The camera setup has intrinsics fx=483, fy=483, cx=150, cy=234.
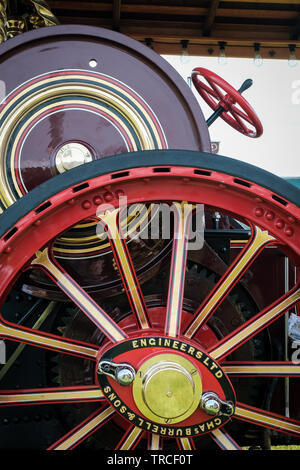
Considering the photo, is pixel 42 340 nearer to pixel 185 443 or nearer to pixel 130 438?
pixel 130 438

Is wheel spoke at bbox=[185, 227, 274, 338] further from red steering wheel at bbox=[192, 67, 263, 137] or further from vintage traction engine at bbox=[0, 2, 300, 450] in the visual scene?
red steering wheel at bbox=[192, 67, 263, 137]

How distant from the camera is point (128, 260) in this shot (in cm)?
126

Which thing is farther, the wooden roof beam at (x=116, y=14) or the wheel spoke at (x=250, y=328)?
the wooden roof beam at (x=116, y=14)

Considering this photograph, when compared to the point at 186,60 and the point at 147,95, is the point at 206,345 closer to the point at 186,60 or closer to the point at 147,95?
the point at 147,95

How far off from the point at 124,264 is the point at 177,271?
139 mm

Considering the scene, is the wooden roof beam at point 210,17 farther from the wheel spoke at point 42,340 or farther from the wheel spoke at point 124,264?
the wheel spoke at point 42,340

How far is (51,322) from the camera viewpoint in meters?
1.66

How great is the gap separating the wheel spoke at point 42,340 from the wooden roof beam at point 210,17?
1.53 metres

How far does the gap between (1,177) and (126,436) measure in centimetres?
83

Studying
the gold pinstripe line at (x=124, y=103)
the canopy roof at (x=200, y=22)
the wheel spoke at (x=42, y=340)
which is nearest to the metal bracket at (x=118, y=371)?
the wheel spoke at (x=42, y=340)

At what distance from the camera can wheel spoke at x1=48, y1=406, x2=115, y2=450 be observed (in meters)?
1.28

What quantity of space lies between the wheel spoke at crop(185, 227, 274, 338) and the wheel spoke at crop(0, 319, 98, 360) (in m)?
0.29

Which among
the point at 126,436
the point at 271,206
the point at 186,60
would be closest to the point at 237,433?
the point at 126,436

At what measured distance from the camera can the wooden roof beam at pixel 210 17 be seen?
2.04m
